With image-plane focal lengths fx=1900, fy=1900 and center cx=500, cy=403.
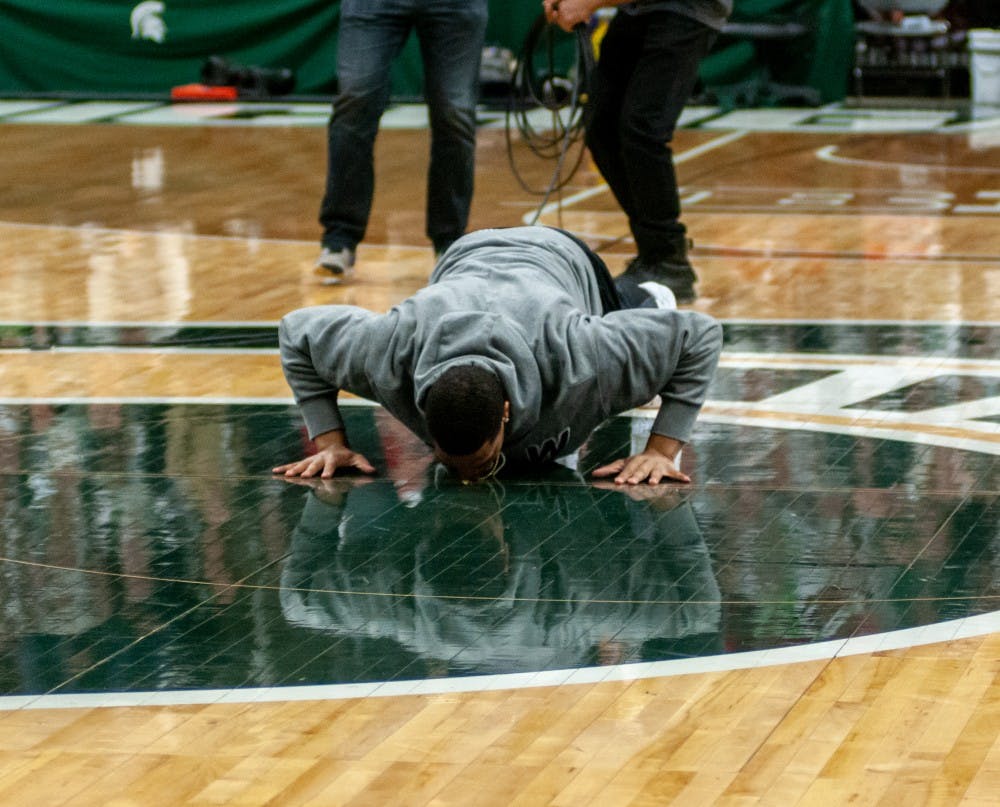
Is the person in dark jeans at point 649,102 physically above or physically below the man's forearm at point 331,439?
above

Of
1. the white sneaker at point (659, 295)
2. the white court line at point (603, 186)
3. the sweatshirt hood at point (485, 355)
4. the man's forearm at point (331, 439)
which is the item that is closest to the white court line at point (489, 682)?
the sweatshirt hood at point (485, 355)

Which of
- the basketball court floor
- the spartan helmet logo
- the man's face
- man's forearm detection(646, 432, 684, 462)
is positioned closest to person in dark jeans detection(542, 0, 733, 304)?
the basketball court floor

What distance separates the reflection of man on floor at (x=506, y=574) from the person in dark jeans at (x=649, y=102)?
91.1 inches

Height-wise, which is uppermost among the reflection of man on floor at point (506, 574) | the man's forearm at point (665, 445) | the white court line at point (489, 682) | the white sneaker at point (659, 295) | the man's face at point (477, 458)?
the white sneaker at point (659, 295)

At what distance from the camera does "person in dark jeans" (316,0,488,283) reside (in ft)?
22.2

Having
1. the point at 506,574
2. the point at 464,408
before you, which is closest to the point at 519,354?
the point at 464,408

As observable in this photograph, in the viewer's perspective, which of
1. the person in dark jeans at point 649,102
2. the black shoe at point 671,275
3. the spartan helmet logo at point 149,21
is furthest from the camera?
the spartan helmet logo at point 149,21

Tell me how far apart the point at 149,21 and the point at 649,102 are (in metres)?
9.03

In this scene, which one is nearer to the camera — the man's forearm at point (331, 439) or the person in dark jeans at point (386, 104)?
the man's forearm at point (331, 439)

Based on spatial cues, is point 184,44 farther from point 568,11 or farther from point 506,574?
point 506,574

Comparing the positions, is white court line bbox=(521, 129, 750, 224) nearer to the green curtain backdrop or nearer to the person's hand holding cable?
the person's hand holding cable

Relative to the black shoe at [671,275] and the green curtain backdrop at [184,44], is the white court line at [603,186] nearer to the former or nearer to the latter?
the black shoe at [671,275]

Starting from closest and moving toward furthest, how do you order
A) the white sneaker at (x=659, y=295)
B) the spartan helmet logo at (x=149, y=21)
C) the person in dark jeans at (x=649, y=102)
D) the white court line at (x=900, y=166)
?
1. the white sneaker at (x=659, y=295)
2. the person in dark jeans at (x=649, y=102)
3. the white court line at (x=900, y=166)
4. the spartan helmet logo at (x=149, y=21)

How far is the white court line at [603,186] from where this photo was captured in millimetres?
8414
